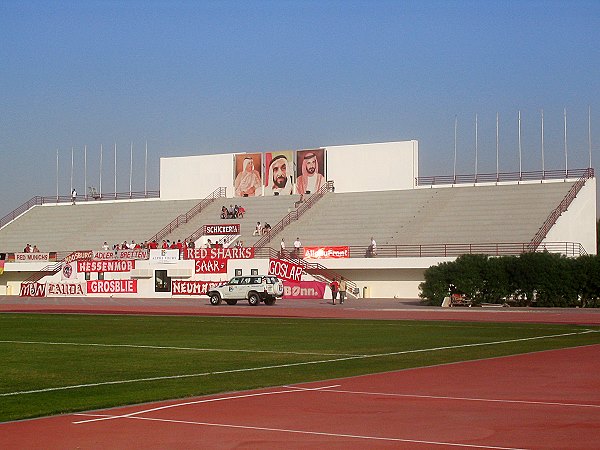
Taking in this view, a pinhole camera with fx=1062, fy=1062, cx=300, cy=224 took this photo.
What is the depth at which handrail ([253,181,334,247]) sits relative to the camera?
250 feet

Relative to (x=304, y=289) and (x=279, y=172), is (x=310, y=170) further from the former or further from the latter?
(x=304, y=289)

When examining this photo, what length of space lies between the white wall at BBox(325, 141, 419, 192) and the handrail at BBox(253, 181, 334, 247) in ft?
2.81

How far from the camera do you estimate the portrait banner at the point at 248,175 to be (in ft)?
282

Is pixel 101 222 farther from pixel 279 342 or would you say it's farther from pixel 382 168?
pixel 279 342

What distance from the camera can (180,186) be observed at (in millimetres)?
90625

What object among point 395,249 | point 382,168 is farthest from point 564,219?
point 382,168

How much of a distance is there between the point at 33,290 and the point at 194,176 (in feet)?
60.6

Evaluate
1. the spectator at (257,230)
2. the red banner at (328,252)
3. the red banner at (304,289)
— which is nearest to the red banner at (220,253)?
the red banner at (304,289)

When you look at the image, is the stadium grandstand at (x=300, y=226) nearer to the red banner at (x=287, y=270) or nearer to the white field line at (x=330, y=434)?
the red banner at (x=287, y=270)

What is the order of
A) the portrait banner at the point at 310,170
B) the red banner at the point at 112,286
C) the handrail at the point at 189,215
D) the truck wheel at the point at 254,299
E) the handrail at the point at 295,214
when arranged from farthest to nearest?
the portrait banner at the point at 310,170, the handrail at the point at 189,215, the handrail at the point at 295,214, the red banner at the point at 112,286, the truck wheel at the point at 254,299

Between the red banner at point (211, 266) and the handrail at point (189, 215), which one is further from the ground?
the handrail at point (189, 215)

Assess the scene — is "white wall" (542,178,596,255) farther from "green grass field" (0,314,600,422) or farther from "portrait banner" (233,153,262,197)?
"green grass field" (0,314,600,422)

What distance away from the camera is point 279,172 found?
279ft

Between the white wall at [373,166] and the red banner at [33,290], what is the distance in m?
23.3
